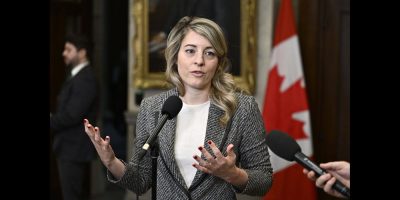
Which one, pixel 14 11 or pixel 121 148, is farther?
pixel 121 148

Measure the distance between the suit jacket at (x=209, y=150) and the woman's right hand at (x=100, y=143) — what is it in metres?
0.11

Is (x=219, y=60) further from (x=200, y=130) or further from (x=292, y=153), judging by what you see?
(x=292, y=153)

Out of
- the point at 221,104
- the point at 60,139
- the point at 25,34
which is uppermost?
the point at 25,34

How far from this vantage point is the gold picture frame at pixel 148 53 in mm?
4988

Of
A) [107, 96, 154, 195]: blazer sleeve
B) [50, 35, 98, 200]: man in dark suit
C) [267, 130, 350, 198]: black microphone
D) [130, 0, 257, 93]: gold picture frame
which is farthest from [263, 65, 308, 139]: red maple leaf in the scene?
[267, 130, 350, 198]: black microphone

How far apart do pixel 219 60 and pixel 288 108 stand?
2.64 metres

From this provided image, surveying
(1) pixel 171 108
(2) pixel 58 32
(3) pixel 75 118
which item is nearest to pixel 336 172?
(1) pixel 171 108

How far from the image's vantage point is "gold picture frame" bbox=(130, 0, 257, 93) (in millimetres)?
4988

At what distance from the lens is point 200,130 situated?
223 centimetres

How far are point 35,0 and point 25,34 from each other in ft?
0.35
